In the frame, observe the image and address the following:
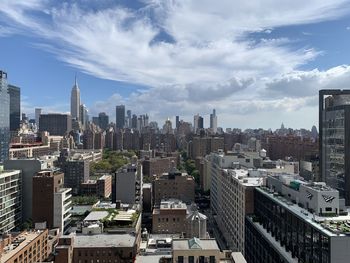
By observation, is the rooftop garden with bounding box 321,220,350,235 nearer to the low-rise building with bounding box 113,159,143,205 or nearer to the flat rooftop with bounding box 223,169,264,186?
the flat rooftop with bounding box 223,169,264,186

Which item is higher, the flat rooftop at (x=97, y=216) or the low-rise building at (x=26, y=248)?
the flat rooftop at (x=97, y=216)

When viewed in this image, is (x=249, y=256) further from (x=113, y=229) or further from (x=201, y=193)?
(x=201, y=193)

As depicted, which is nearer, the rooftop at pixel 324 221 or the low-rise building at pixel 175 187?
the rooftop at pixel 324 221

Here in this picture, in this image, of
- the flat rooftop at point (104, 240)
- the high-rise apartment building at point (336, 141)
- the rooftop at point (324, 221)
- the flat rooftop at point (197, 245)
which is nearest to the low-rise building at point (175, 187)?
the high-rise apartment building at point (336, 141)

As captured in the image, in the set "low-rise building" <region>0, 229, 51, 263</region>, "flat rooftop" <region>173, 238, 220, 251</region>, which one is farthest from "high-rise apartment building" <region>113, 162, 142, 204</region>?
"flat rooftop" <region>173, 238, 220, 251</region>

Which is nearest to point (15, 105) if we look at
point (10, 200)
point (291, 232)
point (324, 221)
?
point (10, 200)

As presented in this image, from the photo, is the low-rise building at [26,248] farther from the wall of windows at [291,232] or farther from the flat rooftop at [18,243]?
the wall of windows at [291,232]

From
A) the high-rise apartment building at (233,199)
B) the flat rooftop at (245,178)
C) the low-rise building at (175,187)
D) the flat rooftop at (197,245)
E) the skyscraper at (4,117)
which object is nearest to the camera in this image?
the flat rooftop at (197,245)

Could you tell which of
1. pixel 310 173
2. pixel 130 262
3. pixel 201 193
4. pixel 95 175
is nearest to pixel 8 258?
pixel 130 262
